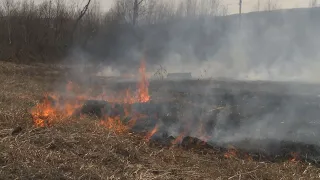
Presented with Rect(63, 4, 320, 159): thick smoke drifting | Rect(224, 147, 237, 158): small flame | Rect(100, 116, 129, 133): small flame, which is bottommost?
Rect(224, 147, 237, 158): small flame

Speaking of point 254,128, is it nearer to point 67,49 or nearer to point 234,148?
point 234,148

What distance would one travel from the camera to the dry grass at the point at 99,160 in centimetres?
434

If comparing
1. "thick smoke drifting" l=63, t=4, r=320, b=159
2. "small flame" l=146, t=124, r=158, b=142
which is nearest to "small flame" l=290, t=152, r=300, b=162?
"small flame" l=146, t=124, r=158, b=142

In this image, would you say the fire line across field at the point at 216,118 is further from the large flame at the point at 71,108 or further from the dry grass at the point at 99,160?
the dry grass at the point at 99,160

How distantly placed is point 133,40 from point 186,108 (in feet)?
45.5

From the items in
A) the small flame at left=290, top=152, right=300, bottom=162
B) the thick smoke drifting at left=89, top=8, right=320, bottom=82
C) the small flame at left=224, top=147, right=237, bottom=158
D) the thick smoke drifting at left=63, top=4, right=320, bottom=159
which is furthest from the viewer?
the thick smoke drifting at left=89, top=8, right=320, bottom=82

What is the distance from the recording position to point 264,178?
4.93 m

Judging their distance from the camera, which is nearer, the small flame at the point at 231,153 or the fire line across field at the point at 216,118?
the small flame at the point at 231,153

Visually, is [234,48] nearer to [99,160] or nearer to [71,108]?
[71,108]

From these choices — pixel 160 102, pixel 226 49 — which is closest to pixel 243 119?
pixel 160 102

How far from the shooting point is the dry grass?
4.34 m

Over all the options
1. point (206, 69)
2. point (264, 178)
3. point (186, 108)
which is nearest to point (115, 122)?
point (186, 108)

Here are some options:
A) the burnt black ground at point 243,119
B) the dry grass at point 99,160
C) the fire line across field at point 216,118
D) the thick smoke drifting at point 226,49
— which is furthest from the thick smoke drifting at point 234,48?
the dry grass at point 99,160

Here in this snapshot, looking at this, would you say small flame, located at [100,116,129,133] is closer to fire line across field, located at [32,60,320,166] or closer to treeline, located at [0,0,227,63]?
fire line across field, located at [32,60,320,166]
